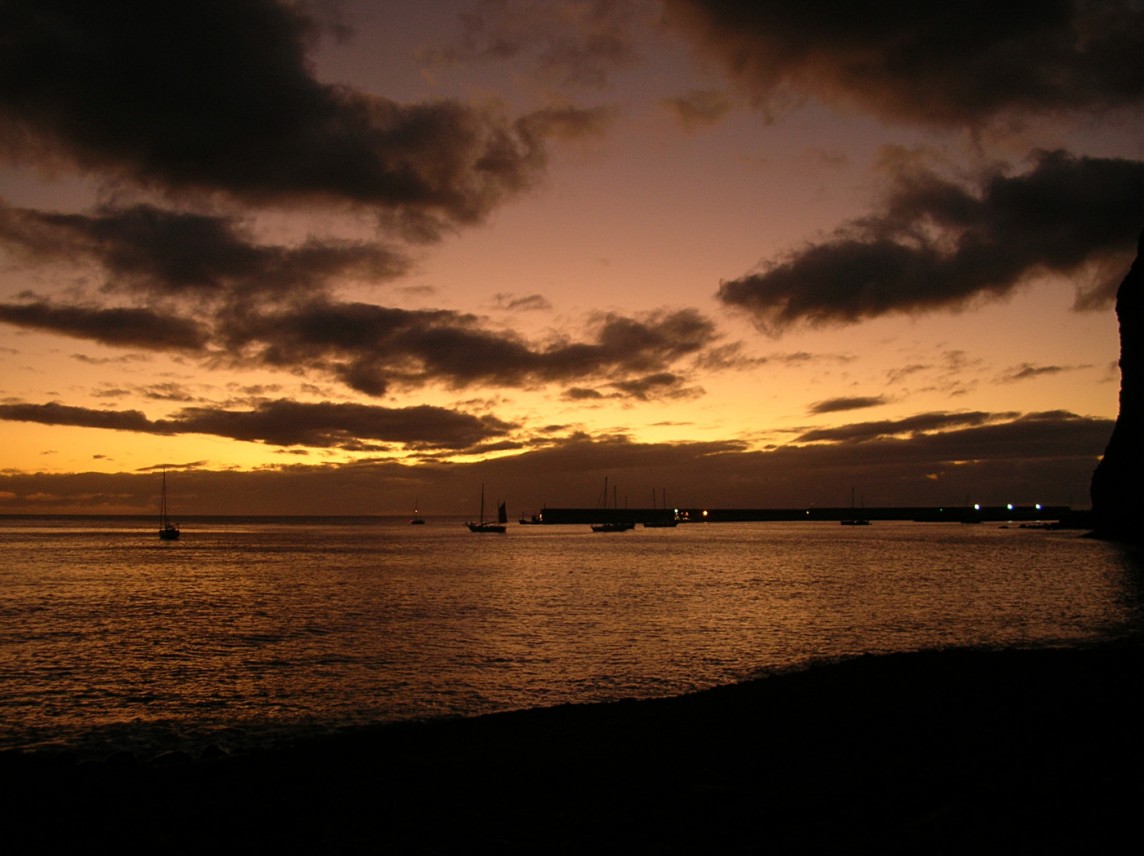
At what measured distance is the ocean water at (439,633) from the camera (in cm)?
2438

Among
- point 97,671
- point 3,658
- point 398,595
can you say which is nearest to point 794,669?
point 97,671

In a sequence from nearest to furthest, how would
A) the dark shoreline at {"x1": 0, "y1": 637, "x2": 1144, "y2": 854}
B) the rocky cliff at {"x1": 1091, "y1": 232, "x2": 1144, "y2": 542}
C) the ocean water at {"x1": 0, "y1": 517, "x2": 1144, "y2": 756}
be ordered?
the dark shoreline at {"x1": 0, "y1": 637, "x2": 1144, "y2": 854} → the ocean water at {"x1": 0, "y1": 517, "x2": 1144, "y2": 756} → the rocky cliff at {"x1": 1091, "y1": 232, "x2": 1144, "y2": 542}

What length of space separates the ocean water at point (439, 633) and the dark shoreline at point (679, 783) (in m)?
4.75

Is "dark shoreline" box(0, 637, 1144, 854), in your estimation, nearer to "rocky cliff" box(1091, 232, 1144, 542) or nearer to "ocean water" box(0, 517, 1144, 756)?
"ocean water" box(0, 517, 1144, 756)

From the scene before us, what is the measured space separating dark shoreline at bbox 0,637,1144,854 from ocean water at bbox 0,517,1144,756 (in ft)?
15.6

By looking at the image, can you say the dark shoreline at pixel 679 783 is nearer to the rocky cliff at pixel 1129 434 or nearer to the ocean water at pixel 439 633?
the ocean water at pixel 439 633

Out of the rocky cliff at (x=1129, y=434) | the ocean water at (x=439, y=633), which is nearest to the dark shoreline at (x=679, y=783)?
the ocean water at (x=439, y=633)

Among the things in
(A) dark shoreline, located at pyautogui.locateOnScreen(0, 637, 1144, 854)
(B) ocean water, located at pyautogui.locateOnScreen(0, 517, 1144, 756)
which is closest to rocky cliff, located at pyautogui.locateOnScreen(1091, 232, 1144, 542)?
(B) ocean water, located at pyautogui.locateOnScreen(0, 517, 1144, 756)

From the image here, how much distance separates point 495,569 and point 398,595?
85.6 feet

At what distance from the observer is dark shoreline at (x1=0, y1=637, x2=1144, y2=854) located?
35.1 ft

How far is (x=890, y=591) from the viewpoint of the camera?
5888cm

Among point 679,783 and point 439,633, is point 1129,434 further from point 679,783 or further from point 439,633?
point 679,783

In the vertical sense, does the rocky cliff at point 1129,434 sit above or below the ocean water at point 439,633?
above

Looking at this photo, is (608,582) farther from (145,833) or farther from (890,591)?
(145,833)
